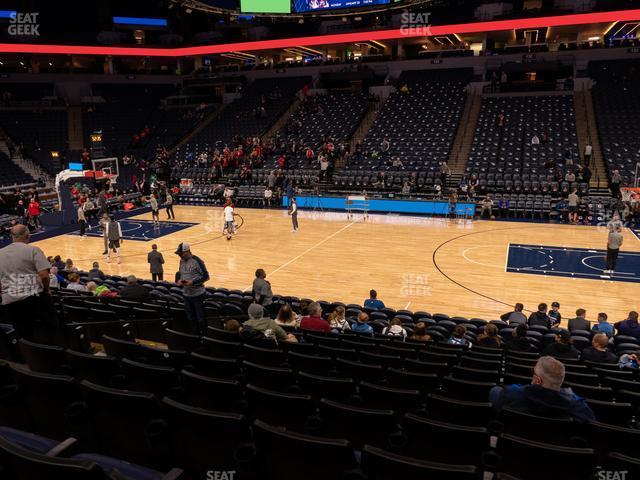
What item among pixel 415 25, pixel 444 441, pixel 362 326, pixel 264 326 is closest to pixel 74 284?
pixel 264 326

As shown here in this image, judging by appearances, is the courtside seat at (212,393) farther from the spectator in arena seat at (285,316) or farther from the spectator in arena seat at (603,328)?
the spectator in arena seat at (603,328)

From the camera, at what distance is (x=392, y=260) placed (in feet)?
55.4

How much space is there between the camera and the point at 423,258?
1708 centimetres

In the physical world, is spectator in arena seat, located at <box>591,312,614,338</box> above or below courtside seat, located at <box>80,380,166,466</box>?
below

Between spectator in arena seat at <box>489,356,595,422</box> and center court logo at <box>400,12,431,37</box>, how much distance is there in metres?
33.0

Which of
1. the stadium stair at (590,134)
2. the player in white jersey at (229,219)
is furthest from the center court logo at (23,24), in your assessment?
the stadium stair at (590,134)

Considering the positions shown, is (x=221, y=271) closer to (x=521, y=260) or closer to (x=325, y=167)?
(x=521, y=260)

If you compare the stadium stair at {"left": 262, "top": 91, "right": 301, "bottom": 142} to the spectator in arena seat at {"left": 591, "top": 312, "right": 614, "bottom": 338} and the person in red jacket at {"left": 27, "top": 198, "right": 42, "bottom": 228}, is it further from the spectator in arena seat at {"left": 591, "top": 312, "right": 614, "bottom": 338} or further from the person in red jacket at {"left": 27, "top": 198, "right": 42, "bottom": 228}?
the spectator in arena seat at {"left": 591, "top": 312, "right": 614, "bottom": 338}

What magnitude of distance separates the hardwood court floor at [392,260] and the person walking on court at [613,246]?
77 cm

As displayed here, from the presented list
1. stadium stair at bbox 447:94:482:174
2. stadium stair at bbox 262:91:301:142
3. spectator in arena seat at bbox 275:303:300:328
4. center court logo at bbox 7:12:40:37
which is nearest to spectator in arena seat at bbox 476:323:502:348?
spectator in arena seat at bbox 275:303:300:328

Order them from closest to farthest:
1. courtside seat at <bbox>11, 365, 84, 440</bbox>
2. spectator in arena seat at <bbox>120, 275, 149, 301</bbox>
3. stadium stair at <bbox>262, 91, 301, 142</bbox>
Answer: courtside seat at <bbox>11, 365, 84, 440</bbox> < spectator in arena seat at <bbox>120, 275, 149, 301</bbox> < stadium stair at <bbox>262, 91, 301, 142</bbox>

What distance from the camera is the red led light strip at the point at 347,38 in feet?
95.9

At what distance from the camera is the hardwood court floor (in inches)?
522

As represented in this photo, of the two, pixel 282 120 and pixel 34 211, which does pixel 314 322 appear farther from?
pixel 282 120
